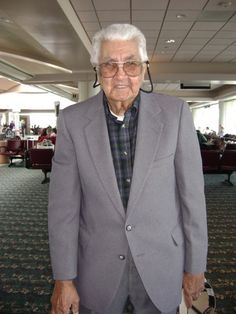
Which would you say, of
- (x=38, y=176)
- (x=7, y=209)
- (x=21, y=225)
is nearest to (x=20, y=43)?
(x=38, y=176)

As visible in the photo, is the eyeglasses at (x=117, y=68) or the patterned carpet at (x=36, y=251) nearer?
the eyeglasses at (x=117, y=68)

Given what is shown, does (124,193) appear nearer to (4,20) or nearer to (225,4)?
(225,4)

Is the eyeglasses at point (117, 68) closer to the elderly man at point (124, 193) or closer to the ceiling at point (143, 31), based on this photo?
the elderly man at point (124, 193)

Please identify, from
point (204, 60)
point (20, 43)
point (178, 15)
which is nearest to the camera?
point (178, 15)

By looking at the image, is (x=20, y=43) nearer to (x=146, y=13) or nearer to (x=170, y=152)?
(x=146, y=13)

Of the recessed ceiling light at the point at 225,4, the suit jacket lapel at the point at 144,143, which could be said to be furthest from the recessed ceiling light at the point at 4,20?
the suit jacket lapel at the point at 144,143

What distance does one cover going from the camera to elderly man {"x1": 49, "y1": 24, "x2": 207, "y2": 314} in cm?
119

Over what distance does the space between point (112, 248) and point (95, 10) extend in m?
5.91

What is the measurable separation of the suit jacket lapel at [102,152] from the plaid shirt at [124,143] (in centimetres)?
4

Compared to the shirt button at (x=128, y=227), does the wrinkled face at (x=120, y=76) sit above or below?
above

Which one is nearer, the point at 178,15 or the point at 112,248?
the point at 112,248

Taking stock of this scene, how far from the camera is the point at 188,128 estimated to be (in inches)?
48.6

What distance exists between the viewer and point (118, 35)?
1.17 m

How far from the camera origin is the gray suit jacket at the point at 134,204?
3.92 feet
